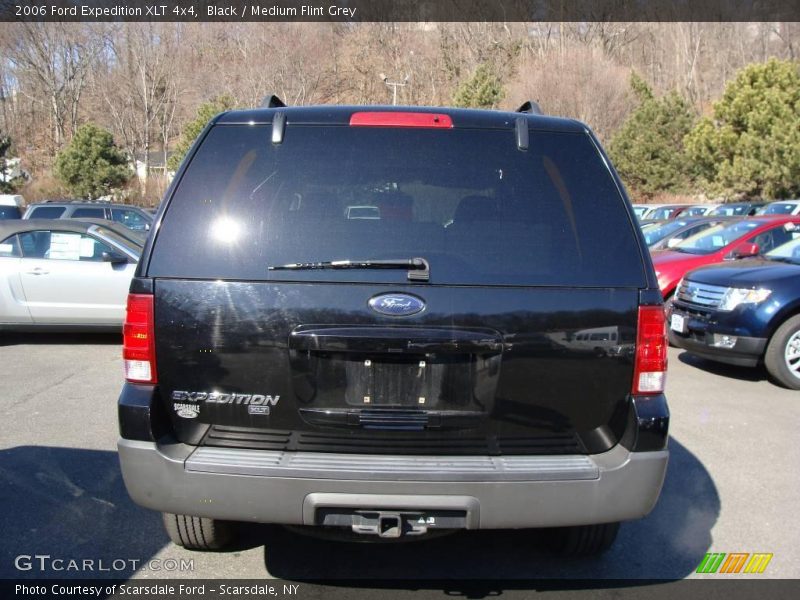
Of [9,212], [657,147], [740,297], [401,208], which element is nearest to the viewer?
[401,208]

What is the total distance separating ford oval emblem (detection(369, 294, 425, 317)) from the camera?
8.39ft

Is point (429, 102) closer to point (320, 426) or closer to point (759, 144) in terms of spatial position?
point (759, 144)

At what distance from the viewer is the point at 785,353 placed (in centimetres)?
688

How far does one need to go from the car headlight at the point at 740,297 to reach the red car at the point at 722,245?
8.76 feet

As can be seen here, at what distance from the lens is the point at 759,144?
25938 millimetres

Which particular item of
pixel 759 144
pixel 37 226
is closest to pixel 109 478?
pixel 37 226

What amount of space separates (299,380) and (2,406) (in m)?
4.54

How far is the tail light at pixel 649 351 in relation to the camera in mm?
2652

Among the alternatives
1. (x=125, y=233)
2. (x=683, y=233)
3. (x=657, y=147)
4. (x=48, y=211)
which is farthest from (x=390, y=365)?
(x=657, y=147)

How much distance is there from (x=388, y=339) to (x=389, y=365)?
0.11 meters

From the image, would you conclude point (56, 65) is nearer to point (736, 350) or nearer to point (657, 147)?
point (657, 147)

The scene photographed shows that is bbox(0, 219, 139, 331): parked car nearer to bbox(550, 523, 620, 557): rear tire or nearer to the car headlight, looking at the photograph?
bbox(550, 523, 620, 557): rear tire

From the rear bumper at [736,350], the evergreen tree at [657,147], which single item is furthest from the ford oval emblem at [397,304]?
the evergreen tree at [657,147]

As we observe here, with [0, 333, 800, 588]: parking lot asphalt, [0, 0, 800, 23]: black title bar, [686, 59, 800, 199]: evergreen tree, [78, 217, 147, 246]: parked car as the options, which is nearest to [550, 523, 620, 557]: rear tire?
[0, 333, 800, 588]: parking lot asphalt
